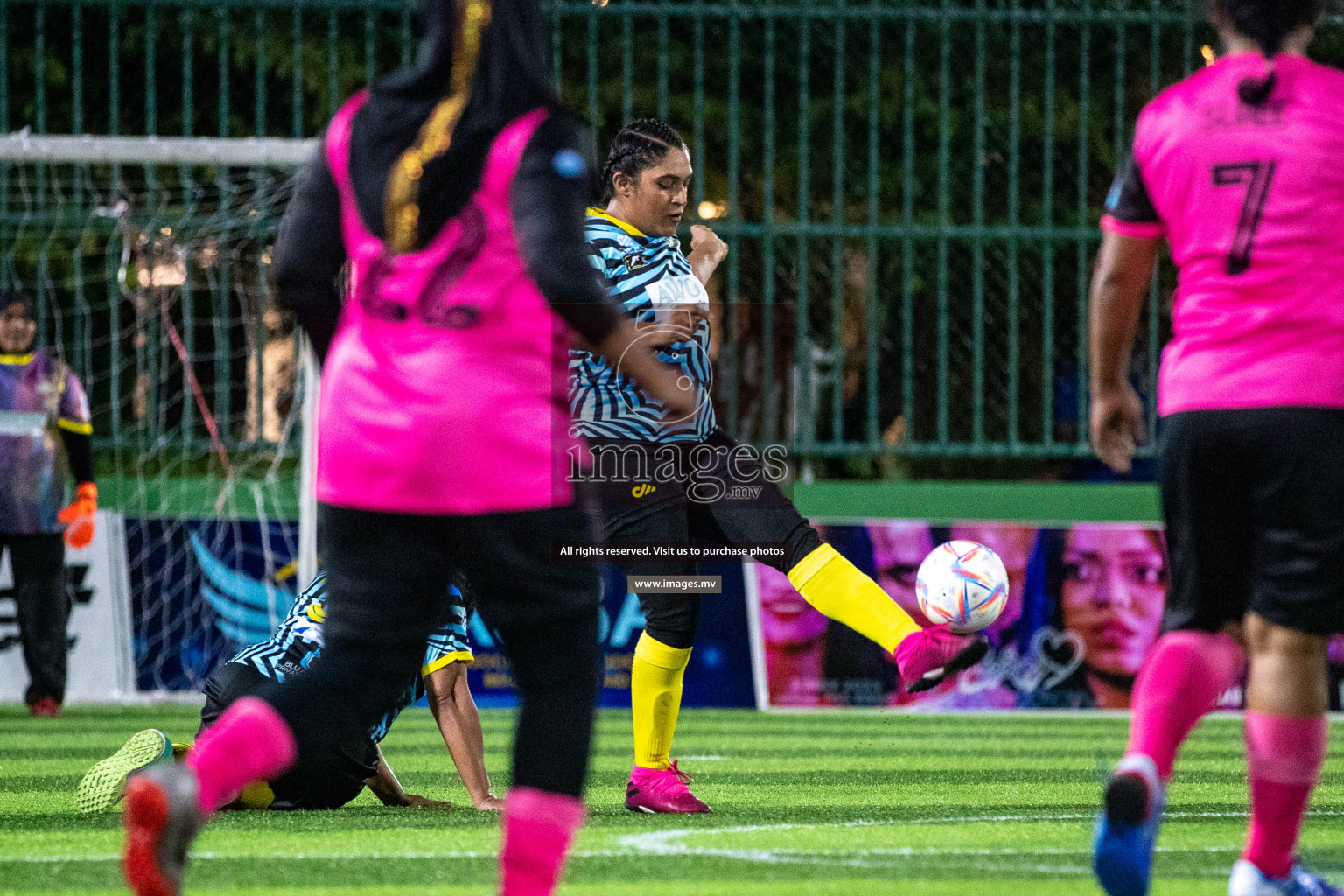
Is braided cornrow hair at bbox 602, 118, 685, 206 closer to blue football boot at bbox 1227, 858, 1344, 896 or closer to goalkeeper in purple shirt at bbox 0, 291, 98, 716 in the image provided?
blue football boot at bbox 1227, 858, 1344, 896

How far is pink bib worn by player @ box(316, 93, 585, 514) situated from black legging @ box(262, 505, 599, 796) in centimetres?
5

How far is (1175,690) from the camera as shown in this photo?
3.49 metres

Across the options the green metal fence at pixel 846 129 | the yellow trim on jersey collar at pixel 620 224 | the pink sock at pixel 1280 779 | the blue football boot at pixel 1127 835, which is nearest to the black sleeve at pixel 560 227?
the blue football boot at pixel 1127 835

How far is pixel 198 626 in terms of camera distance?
433 inches

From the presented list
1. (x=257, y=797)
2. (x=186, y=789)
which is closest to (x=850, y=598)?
(x=257, y=797)

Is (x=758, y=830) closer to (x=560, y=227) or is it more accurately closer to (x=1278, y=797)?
(x=1278, y=797)

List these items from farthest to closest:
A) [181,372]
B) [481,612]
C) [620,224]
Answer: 1. [181,372]
2. [620,224]
3. [481,612]

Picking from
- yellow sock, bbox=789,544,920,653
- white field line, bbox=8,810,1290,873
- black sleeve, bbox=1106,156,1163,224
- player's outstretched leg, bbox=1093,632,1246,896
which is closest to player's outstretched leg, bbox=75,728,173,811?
white field line, bbox=8,810,1290,873

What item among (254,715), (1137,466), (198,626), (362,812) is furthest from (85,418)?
(254,715)

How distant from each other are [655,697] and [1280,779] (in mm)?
2343

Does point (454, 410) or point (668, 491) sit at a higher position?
point (454, 410)

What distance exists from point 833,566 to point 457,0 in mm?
2840

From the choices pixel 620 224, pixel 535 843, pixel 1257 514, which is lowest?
pixel 535 843

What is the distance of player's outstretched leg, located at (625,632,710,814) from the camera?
Result: 534 cm
